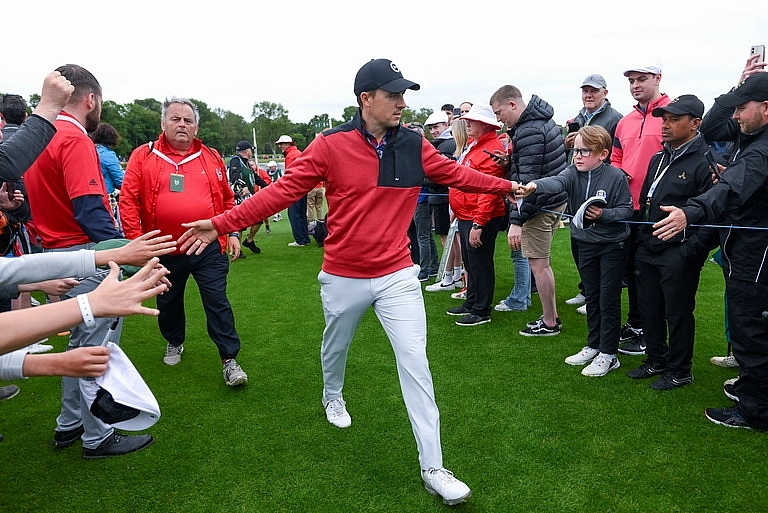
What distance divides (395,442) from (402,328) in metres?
→ 0.93

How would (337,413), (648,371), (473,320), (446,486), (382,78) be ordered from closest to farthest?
(446,486)
(382,78)
(337,413)
(648,371)
(473,320)

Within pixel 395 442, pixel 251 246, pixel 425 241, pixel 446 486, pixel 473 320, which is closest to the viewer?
pixel 446 486

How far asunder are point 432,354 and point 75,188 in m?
3.28

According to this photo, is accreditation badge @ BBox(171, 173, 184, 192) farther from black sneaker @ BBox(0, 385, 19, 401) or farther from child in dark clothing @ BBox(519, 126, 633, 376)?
child in dark clothing @ BBox(519, 126, 633, 376)

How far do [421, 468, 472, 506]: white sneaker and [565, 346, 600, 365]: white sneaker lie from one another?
2.18 m

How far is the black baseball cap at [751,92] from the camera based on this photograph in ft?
10.7

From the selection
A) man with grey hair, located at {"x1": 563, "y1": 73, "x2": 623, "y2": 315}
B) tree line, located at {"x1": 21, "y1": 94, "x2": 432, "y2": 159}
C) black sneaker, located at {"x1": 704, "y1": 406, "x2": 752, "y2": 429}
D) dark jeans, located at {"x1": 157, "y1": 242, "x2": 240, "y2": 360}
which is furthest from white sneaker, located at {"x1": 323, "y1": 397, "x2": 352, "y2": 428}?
tree line, located at {"x1": 21, "y1": 94, "x2": 432, "y2": 159}

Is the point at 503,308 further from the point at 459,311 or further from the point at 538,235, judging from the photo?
the point at 538,235

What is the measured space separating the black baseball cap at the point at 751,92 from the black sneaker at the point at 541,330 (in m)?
2.72

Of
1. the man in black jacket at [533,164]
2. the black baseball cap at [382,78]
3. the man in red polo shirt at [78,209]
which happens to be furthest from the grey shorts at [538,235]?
the man in red polo shirt at [78,209]

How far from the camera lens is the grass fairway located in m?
2.97

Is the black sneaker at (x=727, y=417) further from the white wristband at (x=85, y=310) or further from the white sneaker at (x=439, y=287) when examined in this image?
the white sneaker at (x=439, y=287)

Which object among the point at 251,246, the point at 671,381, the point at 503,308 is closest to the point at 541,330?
the point at 503,308

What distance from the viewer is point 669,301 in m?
4.03
